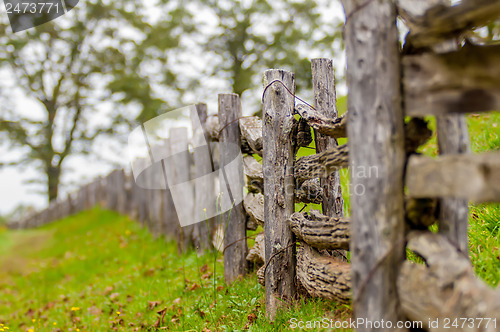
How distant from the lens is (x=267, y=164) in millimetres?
2945

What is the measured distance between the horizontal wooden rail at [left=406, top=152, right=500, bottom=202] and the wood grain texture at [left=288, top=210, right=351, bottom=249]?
767 mm

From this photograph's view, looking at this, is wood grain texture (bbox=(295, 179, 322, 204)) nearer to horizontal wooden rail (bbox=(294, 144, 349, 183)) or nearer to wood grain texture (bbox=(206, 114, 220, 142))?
horizontal wooden rail (bbox=(294, 144, 349, 183))

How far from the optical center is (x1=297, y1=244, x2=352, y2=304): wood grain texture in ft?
7.31

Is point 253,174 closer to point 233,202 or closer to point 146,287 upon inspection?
point 233,202

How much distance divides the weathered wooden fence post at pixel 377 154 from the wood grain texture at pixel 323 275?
438mm

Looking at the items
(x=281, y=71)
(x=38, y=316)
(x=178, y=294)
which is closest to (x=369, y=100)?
(x=281, y=71)

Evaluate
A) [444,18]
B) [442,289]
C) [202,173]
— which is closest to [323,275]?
[442,289]

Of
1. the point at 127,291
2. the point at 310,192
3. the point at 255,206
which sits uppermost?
the point at 310,192

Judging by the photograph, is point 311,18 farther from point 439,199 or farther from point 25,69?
point 439,199

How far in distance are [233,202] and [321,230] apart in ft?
4.84

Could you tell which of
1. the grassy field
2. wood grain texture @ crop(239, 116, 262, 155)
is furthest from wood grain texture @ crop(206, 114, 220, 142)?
the grassy field

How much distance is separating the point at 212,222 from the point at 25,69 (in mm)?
14491

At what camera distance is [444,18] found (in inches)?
59.1

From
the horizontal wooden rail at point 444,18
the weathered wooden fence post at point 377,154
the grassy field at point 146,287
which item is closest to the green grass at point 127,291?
the grassy field at point 146,287
